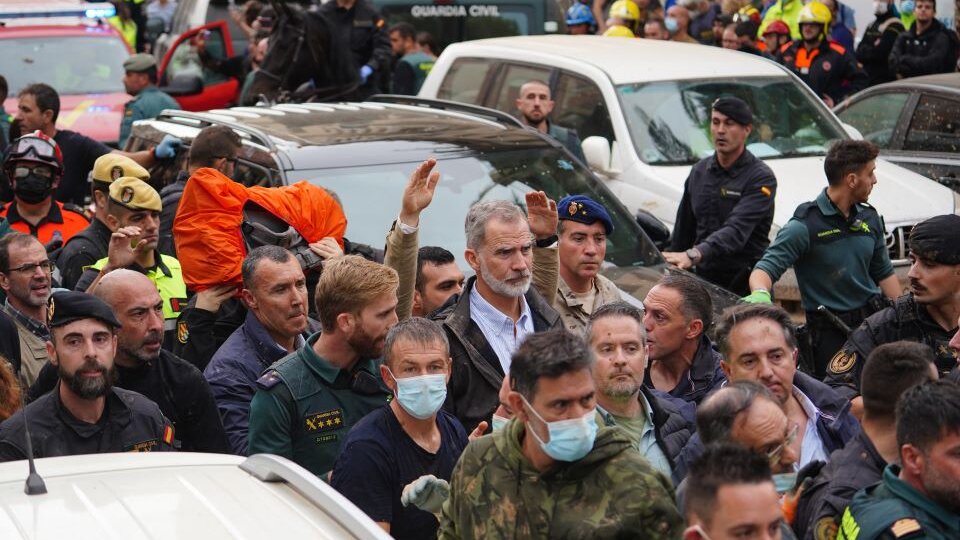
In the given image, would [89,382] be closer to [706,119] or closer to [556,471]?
[556,471]

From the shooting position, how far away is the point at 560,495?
419 centimetres

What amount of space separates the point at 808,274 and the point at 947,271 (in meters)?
1.32

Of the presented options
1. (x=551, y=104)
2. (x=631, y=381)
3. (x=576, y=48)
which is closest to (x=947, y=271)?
(x=631, y=381)

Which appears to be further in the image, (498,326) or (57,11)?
(57,11)

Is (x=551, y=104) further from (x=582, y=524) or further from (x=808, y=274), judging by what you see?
(x=582, y=524)

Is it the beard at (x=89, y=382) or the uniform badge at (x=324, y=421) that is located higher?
the beard at (x=89, y=382)

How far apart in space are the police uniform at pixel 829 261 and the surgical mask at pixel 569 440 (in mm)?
3903

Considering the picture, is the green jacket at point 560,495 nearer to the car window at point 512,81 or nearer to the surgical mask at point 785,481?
the surgical mask at point 785,481

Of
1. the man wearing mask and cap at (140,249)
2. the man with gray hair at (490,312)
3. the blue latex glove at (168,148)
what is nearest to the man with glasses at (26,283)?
the man wearing mask and cap at (140,249)

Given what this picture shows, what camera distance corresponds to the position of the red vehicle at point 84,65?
1511 cm

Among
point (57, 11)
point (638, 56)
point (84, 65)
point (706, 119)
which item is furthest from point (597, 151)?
point (57, 11)

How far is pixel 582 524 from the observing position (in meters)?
4.08

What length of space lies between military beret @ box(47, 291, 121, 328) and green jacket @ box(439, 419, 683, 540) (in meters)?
1.88

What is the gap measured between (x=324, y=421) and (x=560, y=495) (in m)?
1.76
